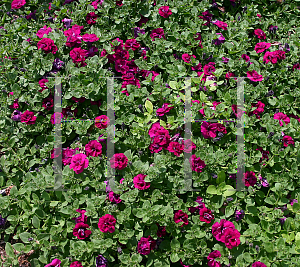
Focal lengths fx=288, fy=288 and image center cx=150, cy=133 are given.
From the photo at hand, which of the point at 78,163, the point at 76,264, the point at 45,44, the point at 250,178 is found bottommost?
the point at 76,264

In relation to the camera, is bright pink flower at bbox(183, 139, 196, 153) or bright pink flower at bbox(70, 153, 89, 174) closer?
bright pink flower at bbox(70, 153, 89, 174)

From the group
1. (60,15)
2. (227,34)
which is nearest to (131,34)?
(60,15)

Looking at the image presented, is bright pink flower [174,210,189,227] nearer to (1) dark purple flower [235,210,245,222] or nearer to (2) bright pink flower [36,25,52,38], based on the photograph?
(1) dark purple flower [235,210,245,222]

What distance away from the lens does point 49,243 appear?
8.14 feet

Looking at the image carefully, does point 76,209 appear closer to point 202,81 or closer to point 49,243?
point 49,243

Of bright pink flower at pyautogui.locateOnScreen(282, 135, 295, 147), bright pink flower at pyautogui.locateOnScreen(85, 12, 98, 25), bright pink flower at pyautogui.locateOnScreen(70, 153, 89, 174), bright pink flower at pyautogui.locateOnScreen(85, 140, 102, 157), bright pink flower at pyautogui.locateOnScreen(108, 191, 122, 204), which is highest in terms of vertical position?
bright pink flower at pyautogui.locateOnScreen(85, 12, 98, 25)

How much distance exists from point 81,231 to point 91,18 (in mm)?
2542

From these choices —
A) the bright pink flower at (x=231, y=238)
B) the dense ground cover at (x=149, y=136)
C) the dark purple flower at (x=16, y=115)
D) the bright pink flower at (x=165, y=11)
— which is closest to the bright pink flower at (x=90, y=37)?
the dense ground cover at (x=149, y=136)

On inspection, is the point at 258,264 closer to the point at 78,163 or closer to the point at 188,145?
the point at 188,145

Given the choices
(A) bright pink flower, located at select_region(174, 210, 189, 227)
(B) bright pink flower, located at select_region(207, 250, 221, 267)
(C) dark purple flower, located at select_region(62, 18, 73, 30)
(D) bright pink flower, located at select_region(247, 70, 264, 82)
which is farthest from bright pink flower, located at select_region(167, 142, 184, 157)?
(C) dark purple flower, located at select_region(62, 18, 73, 30)

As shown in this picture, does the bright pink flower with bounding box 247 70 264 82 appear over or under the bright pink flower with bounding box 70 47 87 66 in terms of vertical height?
under

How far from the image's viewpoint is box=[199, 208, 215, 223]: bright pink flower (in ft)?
8.27

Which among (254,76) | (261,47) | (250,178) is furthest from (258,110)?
(261,47)

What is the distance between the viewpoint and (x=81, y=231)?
8.09 ft
